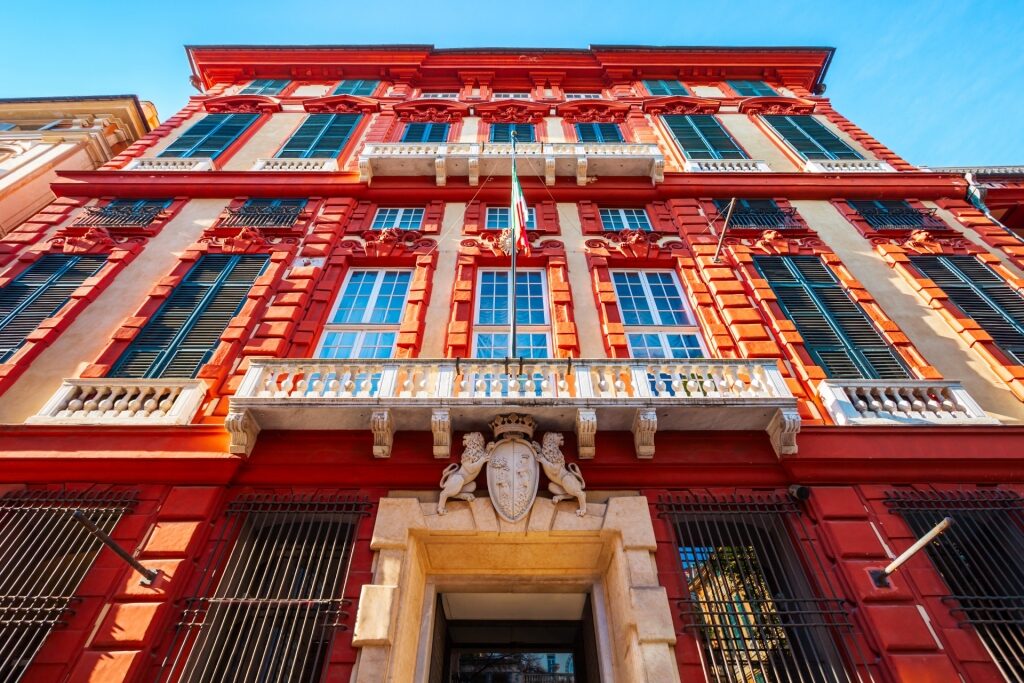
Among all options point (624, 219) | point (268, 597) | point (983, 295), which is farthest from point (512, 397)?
point (983, 295)

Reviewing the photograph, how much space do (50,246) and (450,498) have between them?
1230cm

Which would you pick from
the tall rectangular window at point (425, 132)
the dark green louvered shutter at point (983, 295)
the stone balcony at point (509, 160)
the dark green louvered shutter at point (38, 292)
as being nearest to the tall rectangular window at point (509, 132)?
the tall rectangular window at point (425, 132)

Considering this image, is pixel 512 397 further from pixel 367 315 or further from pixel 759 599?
pixel 367 315

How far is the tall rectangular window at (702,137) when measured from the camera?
1775cm

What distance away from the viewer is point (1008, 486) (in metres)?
8.59

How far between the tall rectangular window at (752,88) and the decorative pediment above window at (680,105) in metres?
2.35

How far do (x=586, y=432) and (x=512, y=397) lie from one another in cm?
131

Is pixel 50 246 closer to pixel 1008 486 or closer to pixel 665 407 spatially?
pixel 665 407

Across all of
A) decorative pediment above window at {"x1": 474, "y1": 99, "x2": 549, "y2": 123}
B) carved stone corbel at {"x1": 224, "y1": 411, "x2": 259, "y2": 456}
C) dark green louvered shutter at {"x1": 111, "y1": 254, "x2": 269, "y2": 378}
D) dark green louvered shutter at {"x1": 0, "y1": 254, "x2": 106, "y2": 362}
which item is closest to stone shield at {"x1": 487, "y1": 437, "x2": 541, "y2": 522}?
carved stone corbel at {"x1": 224, "y1": 411, "x2": 259, "y2": 456}

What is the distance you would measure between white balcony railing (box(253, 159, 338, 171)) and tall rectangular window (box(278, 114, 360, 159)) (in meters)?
0.79

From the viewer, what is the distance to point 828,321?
37.9 ft

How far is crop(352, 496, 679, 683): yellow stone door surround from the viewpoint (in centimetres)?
697

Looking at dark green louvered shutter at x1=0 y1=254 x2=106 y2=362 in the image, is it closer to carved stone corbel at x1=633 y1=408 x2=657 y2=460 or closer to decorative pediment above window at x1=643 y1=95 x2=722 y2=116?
carved stone corbel at x1=633 y1=408 x2=657 y2=460

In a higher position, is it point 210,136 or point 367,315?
point 210,136
